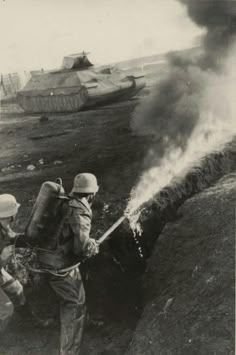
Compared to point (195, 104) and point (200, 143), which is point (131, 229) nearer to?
point (200, 143)

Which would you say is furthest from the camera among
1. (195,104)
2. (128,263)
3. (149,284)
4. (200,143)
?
(195,104)

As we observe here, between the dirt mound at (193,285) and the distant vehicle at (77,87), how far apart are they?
970 cm

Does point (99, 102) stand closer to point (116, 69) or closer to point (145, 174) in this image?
point (116, 69)

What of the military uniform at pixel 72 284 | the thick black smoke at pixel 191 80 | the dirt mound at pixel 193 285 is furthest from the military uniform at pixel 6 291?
the thick black smoke at pixel 191 80

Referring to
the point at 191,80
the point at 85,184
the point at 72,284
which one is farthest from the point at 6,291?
the point at 191,80

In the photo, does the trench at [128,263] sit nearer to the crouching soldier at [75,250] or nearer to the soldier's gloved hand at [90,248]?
the crouching soldier at [75,250]

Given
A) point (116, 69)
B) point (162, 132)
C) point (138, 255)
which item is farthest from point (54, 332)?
point (116, 69)

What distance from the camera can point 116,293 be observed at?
4379mm

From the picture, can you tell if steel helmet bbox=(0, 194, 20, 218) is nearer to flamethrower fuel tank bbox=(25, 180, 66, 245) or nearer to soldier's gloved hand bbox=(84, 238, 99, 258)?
flamethrower fuel tank bbox=(25, 180, 66, 245)

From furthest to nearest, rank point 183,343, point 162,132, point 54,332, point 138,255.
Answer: point 162,132 < point 138,255 < point 54,332 < point 183,343

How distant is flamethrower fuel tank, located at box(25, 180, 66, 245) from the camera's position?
3.37m

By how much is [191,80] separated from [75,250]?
850 centimetres

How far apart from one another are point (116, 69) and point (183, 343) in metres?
14.8

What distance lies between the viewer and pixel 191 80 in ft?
35.9
